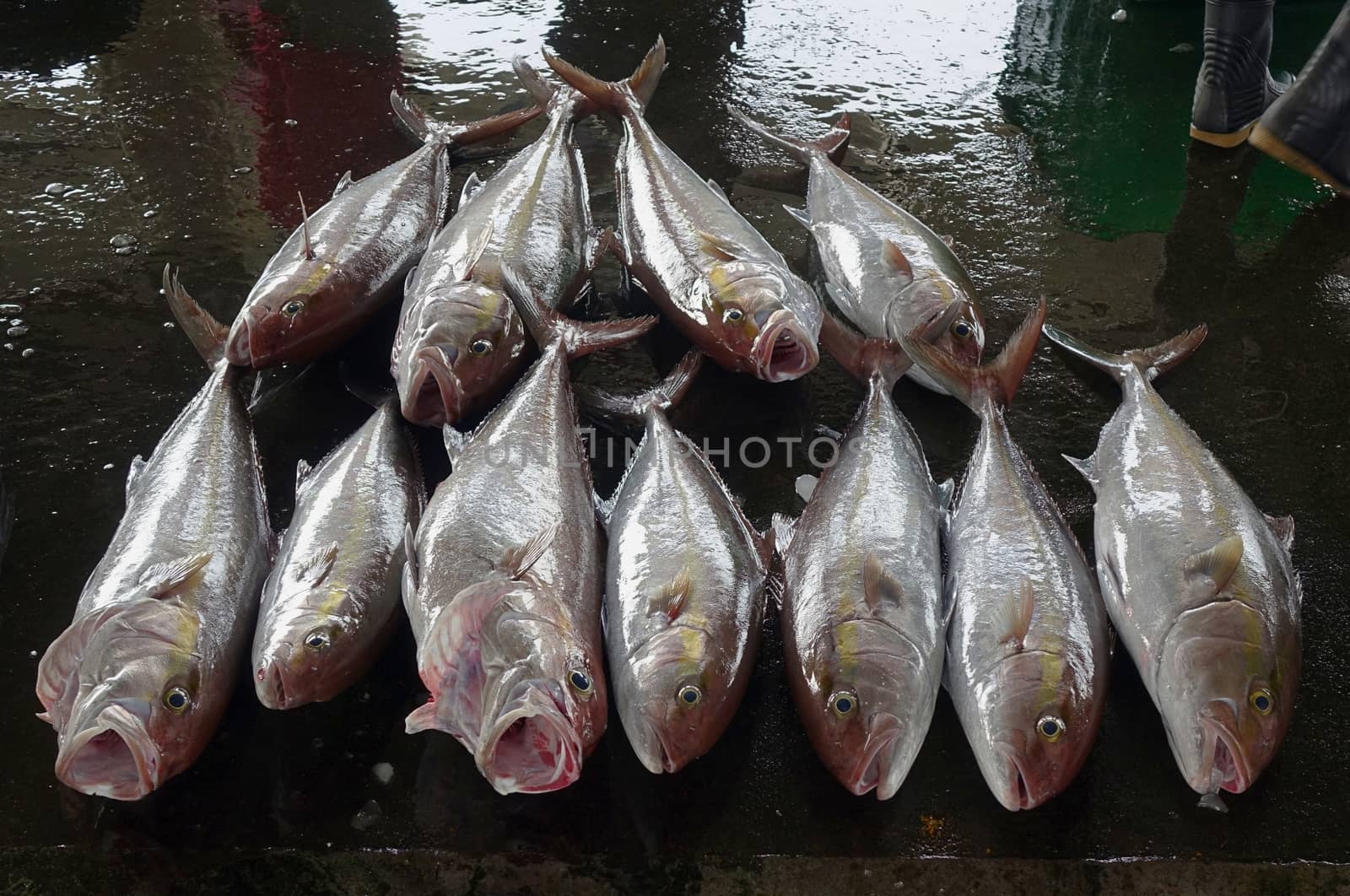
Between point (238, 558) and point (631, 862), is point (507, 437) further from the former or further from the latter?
point (631, 862)

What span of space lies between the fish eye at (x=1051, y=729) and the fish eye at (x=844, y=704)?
0.42 m

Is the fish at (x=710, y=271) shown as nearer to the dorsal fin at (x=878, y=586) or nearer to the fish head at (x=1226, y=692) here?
the dorsal fin at (x=878, y=586)

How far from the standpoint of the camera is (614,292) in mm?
4051

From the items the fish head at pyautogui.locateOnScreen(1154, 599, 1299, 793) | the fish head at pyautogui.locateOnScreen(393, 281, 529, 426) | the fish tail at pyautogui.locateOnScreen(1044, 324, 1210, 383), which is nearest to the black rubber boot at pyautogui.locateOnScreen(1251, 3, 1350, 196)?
the fish tail at pyautogui.locateOnScreen(1044, 324, 1210, 383)

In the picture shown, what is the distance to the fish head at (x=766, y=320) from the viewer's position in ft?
10.5

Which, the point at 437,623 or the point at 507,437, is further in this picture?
the point at 507,437

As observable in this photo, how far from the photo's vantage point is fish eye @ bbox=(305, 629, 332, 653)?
7.73 feet

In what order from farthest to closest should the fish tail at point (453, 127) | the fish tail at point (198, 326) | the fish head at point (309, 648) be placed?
the fish tail at point (453, 127) → the fish tail at point (198, 326) → the fish head at point (309, 648)

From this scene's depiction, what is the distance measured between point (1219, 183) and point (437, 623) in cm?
457

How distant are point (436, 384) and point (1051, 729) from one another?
2.03 m

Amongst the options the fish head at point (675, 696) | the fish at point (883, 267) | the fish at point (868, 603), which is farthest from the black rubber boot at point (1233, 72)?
the fish head at point (675, 696)

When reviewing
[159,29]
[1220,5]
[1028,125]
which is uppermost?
[1220,5]

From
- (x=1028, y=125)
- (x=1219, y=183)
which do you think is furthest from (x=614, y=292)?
(x=1219, y=183)

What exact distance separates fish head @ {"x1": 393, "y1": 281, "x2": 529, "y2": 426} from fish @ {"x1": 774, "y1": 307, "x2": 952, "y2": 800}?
105 centimetres
